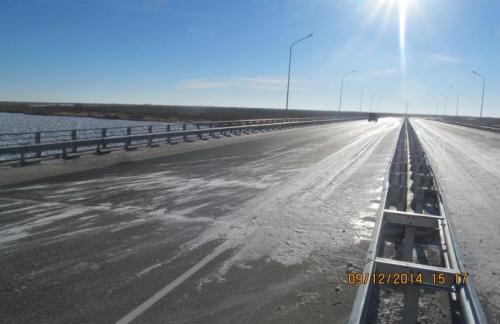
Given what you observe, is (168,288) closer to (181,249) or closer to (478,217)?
(181,249)

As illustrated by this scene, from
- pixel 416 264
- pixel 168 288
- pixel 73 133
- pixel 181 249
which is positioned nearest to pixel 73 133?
pixel 73 133

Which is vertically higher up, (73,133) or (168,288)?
(73,133)

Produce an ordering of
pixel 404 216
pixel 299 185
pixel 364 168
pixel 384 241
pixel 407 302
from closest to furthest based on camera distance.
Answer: pixel 407 302 < pixel 404 216 < pixel 384 241 < pixel 299 185 < pixel 364 168

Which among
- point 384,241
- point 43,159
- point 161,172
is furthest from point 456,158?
point 43,159

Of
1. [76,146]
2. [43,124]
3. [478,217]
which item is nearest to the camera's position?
[478,217]

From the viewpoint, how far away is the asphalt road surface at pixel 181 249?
4805mm

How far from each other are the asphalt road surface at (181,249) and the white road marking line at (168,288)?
0.01 metres

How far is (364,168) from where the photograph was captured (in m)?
17.5

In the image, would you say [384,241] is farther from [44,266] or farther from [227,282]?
[44,266]

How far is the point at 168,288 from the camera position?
17.3 ft

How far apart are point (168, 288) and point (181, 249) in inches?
59.3

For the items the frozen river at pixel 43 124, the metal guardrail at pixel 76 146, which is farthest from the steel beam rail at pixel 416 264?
the frozen river at pixel 43 124

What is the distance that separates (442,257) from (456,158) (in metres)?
18.3

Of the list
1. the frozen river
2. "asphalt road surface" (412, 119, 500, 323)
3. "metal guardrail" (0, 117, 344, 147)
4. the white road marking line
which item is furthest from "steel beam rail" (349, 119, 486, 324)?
the frozen river
